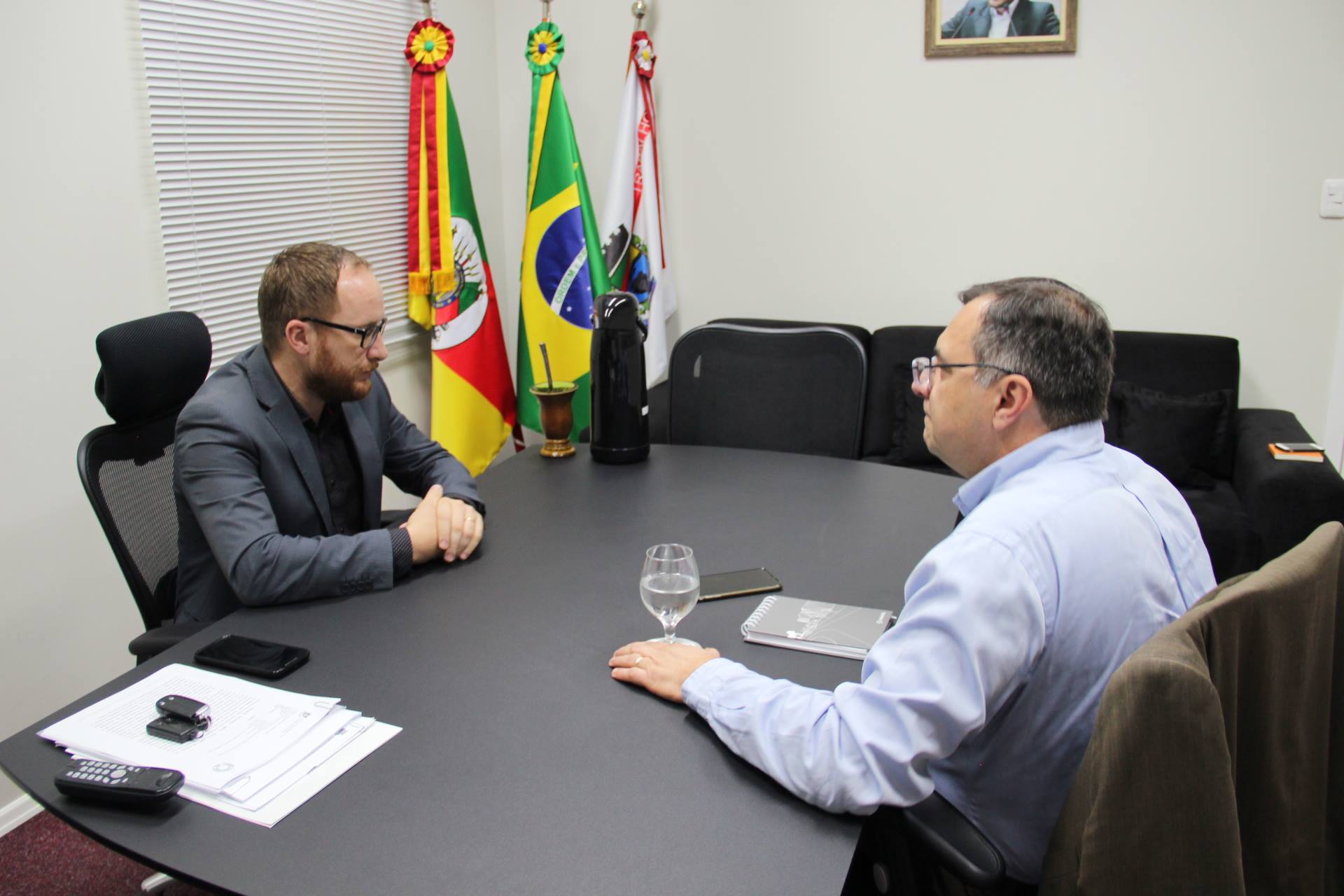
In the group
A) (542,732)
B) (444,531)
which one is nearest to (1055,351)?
(542,732)

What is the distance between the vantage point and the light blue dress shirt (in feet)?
3.65

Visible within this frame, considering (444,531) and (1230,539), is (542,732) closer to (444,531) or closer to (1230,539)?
(444,531)

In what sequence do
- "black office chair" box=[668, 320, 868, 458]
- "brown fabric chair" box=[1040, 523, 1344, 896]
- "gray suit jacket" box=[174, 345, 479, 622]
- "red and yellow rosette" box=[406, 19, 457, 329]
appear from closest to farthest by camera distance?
"brown fabric chair" box=[1040, 523, 1344, 896] → "gray suit jacket" box=[174, 345, 479, 622] → "black office chair" box=[668, 320, 868, 458] → "red and yellow rosette" box=[406, 19, 457, 329]

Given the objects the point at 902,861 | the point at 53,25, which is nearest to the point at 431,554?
the point at 902,861

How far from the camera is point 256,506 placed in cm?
171

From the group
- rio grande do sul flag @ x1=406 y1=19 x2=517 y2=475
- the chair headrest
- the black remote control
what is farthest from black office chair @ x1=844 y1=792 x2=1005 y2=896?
rio grande do sul flag @ x1=406 y1=19 x2=517 y2=475

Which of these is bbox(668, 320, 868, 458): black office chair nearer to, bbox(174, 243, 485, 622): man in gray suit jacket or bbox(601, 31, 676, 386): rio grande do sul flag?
bbox(601, 31, 676, 386): rio grande do sul flag

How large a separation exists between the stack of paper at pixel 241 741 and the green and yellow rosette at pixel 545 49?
112 inches

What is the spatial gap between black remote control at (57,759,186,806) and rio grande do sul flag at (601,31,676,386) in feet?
9.05

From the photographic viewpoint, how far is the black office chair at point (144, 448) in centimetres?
183

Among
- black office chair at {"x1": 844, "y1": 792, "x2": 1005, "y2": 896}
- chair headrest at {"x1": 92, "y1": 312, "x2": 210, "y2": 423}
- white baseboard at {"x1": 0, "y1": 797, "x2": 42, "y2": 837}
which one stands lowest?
white baseboard at {"x1": 0, "y1": 797, "x2": 42, "y2": 837}

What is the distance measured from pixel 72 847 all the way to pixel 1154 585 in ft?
7.77

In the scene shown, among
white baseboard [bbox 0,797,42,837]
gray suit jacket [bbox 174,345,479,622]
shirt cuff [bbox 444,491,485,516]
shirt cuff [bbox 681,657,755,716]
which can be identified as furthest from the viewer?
white baseboard [bbox 0,797,42,837]

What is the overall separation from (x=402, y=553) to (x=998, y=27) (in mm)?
2782
